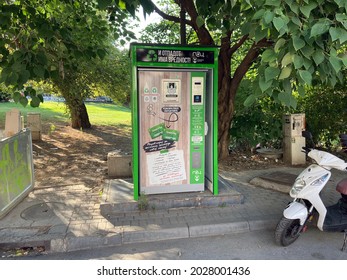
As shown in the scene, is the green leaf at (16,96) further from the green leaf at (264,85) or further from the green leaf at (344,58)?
the green leaf at (344,58)

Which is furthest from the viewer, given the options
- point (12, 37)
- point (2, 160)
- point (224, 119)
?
point (224, 119)

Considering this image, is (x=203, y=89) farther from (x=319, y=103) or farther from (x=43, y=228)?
(x=319, y=103)

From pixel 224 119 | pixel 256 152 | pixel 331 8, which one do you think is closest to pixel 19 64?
pixel 331 8

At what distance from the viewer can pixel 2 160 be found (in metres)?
4.34

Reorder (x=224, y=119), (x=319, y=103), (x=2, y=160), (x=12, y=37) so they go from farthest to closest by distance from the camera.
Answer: (x=319, y=103)
(x=224, y=119)
(x=12, y=37)
(x=2, y=160)

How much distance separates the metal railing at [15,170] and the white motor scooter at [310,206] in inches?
146

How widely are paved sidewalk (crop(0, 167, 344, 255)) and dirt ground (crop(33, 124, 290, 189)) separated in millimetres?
795

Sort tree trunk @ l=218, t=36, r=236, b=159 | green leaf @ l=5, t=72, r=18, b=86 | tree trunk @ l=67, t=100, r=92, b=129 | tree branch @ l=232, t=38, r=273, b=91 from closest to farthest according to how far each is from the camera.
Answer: green leaf @ l=5, t=72, r=18, b=86 → tree branch @ l=232, t=38, r=273, b=91 → tree trunk @ l=218, t=36, r=236, b=159 → tree trunk @ l=67, t=100, r=92, b=129

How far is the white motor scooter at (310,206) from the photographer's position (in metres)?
3.52

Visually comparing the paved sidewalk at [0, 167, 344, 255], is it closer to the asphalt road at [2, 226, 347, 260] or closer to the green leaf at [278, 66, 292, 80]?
the asphalt road at [2, 226, 347, 260]

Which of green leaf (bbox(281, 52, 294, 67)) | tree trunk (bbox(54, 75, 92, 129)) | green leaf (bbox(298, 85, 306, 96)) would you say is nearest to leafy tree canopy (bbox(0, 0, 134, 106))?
tree trunk (bbox(54, 75, 92, 129))

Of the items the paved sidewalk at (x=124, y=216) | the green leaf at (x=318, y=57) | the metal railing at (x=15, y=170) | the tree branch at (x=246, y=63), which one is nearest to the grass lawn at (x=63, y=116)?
the metal railing at (x=15, y=170)

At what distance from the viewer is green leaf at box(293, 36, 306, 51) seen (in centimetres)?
246

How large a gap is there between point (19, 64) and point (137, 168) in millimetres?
2085
